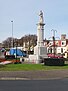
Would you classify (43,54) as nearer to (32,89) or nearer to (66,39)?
(32,89)

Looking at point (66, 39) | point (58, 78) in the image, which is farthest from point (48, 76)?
point (66, 39)

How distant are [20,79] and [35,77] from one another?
49.9 inches

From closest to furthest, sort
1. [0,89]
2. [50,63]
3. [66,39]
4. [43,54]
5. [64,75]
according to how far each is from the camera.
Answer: [0,89]
[64,75]
[50,63]
[43,54]
[66,39]

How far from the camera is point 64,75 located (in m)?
26.3

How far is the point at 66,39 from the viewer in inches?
5733

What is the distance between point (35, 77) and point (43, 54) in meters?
22.9

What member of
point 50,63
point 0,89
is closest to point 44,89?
point 0,89

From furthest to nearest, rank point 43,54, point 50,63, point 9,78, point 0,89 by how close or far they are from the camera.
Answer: point 43,54 < point 50,63 < point 9,78 < point 0,89

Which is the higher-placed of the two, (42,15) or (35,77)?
(42,15)

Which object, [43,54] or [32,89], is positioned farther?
[43,54]

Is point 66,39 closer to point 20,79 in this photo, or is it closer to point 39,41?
point 39,41

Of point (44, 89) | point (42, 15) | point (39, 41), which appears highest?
point (42, 15)

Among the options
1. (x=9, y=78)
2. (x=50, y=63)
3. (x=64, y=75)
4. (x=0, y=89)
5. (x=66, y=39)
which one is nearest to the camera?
(x=0, y=89)

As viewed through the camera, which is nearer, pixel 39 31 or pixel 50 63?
pixel 50 63
